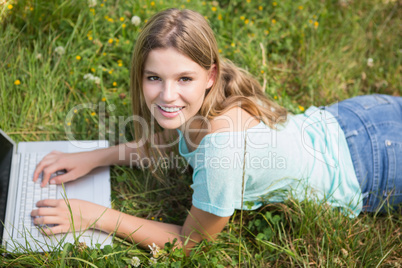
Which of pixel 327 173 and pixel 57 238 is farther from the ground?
pixel 327 173

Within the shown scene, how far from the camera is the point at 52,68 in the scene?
2.81 meters

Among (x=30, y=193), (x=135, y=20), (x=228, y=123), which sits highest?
→ (x=135, y=20)

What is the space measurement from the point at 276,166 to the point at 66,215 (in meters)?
1.05

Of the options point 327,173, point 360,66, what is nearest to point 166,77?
point 327,173

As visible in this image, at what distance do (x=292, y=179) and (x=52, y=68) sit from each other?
181cm

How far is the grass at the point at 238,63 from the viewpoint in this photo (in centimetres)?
204

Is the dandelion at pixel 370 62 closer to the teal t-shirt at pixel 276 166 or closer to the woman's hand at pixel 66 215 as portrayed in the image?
the teal t-shirt at pixel 276 166

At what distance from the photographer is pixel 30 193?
7.10 ft

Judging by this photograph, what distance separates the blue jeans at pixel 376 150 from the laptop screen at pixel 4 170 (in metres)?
1.77

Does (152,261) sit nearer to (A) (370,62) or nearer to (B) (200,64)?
(B) (200,64)

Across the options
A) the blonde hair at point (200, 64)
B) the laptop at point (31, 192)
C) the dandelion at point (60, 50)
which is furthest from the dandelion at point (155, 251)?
the dandelion at point (60, 50)

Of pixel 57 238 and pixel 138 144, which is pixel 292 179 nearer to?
pixel 138 144

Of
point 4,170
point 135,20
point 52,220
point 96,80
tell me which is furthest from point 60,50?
point 52,220

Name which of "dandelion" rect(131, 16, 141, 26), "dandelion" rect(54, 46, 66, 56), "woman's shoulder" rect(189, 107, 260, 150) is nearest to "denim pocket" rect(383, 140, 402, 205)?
"woman's shoulder" rect(189, 107, 260, 150)
